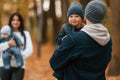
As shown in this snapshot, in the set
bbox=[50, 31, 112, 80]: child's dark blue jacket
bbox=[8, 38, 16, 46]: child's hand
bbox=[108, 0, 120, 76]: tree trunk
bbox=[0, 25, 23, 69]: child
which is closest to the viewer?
bbox=[50, 31, 112, 80]: child's dark blue jacket

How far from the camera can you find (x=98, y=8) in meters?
5.75

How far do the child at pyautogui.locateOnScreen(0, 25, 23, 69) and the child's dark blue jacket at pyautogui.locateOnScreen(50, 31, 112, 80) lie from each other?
3.25 m

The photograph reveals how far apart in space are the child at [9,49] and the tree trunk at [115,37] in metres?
7.15

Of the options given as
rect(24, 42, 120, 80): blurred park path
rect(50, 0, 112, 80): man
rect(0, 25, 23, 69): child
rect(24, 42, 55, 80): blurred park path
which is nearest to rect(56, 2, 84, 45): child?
rect(50, 0, 112, 80): man

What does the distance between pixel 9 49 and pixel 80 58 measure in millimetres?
3762

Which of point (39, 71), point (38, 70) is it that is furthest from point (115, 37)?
point (38, 70)

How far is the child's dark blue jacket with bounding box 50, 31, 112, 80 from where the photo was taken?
564 centimetres

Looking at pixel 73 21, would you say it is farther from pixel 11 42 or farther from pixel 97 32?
pixel 11 42

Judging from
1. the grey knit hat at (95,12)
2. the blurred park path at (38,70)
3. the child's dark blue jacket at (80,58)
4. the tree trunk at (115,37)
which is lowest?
the blurred park path at (38,70)

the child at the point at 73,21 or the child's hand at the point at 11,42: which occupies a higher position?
the child at the point at 73,21

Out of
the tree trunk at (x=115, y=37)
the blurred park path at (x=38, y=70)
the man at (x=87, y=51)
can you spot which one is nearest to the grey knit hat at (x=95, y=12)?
the man at (x=87, y=51)

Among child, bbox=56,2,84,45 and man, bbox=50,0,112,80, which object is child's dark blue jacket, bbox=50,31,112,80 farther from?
child, bbox=56,2,84,45

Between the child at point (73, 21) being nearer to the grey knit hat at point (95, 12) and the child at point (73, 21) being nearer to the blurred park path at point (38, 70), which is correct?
the grey knit hat at point (95, 12)

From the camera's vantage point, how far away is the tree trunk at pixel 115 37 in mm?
15961
